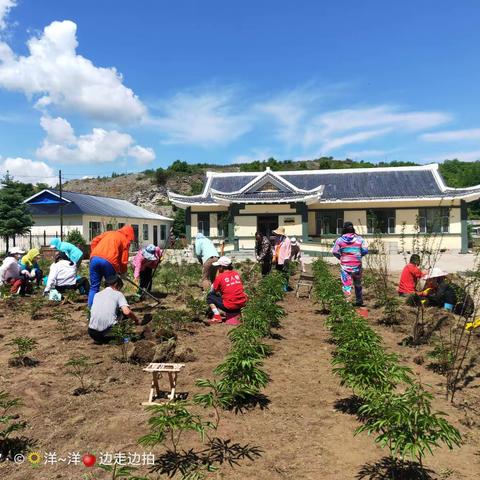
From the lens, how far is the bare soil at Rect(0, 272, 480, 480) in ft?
9.23

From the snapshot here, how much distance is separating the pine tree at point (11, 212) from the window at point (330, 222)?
56.8 feet

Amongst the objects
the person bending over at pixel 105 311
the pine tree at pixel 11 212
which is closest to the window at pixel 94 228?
the pine tree at pixel 11 212

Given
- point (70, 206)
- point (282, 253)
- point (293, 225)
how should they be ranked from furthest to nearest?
point (70, 206) → point (293, 225) → point (282, 253)

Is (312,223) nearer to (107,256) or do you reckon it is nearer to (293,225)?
(293,225)

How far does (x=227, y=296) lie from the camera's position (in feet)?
22.1

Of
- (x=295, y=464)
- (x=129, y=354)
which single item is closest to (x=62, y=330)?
(x=129, y=354)

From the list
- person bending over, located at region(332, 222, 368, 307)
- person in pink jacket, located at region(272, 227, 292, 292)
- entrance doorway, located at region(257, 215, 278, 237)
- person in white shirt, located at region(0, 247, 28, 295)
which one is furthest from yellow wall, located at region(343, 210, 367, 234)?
person in white shirt, located at region(0, 247, 28, 295)

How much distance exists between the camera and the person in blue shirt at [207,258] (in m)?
8.37

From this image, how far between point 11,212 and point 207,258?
20.1m

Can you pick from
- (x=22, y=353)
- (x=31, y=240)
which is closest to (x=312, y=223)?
(x=31, y=240)

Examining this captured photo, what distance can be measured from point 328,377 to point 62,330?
3843 mm

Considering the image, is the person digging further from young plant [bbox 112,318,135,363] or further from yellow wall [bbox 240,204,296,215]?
yellow wall [bbox 240,204,296,215]

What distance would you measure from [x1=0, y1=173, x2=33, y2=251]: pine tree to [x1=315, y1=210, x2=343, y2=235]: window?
1733cm

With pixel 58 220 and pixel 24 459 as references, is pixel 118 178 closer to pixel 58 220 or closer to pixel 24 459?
pixel 58 220
